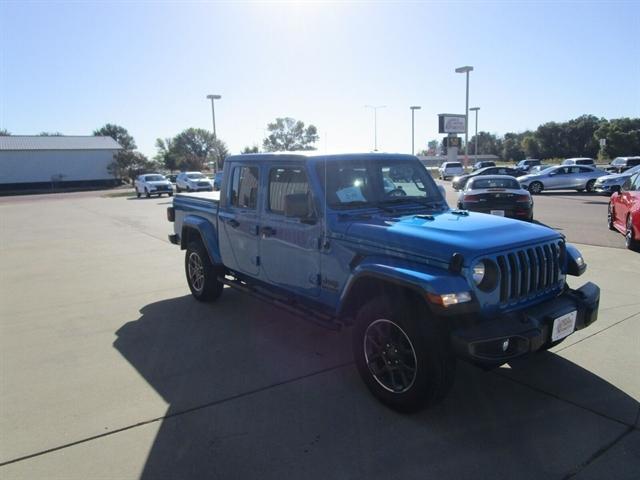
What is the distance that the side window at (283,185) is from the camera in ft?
14.7

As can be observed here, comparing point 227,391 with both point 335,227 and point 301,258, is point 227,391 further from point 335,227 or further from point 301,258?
point 335,227

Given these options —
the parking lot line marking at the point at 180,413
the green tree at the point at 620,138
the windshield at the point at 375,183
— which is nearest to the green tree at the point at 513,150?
the green tree at the point at 620,138

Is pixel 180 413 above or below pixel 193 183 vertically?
below

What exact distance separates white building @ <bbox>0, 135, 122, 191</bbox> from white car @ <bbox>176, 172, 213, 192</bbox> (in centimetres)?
2187

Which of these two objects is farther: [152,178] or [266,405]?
[152,178]

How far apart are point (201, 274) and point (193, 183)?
93.1 ft

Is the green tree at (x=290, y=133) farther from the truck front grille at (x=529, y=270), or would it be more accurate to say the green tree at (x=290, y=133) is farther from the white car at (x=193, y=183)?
the truck front grille at (x=529, y=270)

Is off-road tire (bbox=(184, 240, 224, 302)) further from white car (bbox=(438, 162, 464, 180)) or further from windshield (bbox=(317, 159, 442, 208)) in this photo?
white car (bbox=(438, 162, 464, 180))

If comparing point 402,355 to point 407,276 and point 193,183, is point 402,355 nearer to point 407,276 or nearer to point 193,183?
point 407,276

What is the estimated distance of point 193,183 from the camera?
1318 inches

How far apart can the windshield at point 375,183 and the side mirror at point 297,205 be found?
21 cm

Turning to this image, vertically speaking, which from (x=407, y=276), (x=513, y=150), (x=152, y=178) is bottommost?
(x=152, y=178)

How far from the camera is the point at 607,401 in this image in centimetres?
360

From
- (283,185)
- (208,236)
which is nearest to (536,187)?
(208,236)
